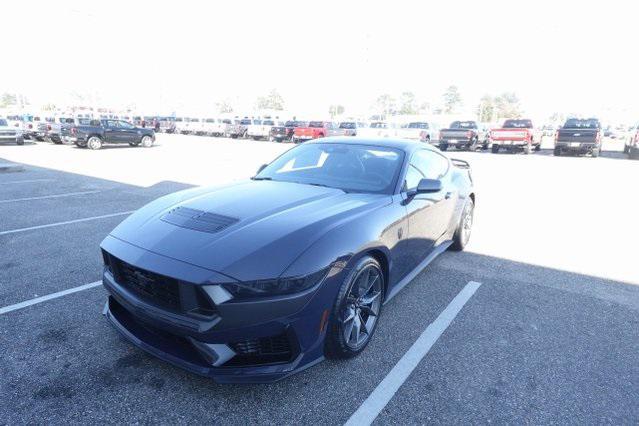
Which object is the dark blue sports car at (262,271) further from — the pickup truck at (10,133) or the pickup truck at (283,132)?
the pickup truck at (283,132)

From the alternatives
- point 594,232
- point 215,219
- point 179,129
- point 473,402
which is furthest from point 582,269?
point 179,129

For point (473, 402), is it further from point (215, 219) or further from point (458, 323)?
point (215, 219)

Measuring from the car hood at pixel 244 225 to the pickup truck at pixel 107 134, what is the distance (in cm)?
2026

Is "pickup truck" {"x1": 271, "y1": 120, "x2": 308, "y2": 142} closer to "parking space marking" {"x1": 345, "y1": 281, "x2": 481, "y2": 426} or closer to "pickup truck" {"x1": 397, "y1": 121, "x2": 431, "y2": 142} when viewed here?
"pickup truck" {"x1": 397, "y1": 121, "x2": 431, "y2": 142}

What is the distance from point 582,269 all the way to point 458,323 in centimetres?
244

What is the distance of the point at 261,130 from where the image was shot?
106 feet

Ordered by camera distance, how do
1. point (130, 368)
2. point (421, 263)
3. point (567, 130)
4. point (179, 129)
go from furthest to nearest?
point (179, 129), point (567, 130), point (421, 263), point (130, 368)

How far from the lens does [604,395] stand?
2605mm

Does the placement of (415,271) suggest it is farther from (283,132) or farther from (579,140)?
(283,132)

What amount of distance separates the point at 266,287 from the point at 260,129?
31.1m

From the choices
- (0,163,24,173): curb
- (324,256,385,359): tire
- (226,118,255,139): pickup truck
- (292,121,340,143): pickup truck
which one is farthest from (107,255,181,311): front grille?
(226,118,255,139): pickup truck

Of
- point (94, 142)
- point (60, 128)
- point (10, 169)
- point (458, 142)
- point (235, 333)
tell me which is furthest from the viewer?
point (458, 142)

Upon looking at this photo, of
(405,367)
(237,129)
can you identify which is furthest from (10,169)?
(237,129)

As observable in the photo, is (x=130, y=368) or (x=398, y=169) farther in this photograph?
(x=398, y=169)
